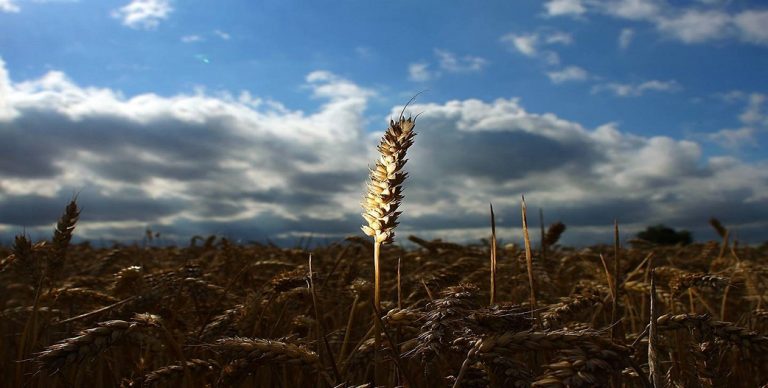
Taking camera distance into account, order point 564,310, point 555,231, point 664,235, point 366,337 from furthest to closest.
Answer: point 664,235 < point 555,231 < point 564,310 < point 366,337

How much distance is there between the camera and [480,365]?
2.32 m

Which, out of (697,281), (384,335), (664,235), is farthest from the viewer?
(664,235)

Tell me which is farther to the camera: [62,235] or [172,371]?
[62,235]

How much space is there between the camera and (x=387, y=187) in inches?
77.1

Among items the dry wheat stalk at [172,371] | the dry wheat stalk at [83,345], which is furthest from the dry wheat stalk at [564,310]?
the dry wheat stalk at [83,345]

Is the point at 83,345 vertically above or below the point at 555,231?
below

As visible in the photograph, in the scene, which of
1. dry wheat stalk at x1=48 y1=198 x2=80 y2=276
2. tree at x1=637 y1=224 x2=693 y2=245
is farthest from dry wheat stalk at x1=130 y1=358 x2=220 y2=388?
tree at x1=637 y1=224 x2=693 y2=245

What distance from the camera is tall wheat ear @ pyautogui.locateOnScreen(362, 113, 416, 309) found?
6.40ft

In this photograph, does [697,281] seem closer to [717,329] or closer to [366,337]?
[717,329]

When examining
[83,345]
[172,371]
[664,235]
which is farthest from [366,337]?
[664,235]

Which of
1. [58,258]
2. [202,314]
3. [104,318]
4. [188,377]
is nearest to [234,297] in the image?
[202,314]

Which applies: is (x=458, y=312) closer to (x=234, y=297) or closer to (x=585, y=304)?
(x=585, y=304)

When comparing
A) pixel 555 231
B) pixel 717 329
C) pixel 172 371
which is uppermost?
pixel 555 231

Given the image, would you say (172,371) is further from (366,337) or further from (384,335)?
(384,335)
